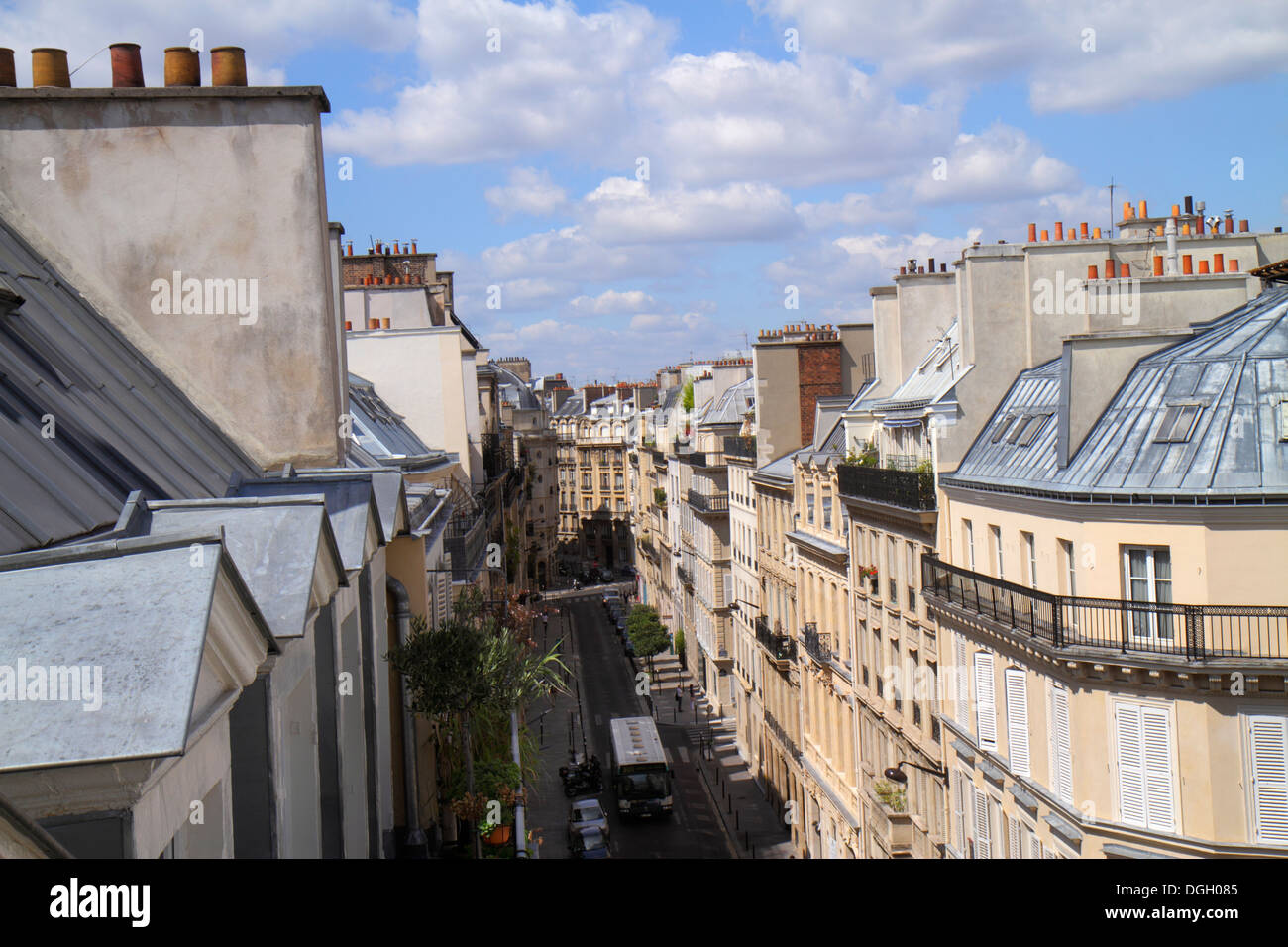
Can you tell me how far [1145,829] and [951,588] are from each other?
332 inches

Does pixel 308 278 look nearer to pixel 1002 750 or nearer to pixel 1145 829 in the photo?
pixel 1145 829

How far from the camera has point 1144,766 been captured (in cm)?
2047

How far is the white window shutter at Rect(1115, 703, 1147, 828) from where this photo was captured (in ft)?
67.3

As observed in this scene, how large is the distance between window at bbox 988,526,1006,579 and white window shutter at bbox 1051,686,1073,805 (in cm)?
382

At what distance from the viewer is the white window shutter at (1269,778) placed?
19.2 m

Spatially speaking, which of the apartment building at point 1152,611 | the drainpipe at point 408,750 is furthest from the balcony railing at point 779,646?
the drainpipe at point 408,750

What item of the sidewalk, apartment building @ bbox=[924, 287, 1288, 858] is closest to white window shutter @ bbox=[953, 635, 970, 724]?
apartment building @ bbox=[924, 287, 1288, 858]

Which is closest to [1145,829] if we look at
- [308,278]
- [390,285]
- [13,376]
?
[308,278]

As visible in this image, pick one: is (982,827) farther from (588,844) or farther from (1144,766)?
(588,844)

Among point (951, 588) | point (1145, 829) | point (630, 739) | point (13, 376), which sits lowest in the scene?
point (630, 739)

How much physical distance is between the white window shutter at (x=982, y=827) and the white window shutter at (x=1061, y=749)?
4.50 m

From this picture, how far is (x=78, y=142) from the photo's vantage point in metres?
11.6

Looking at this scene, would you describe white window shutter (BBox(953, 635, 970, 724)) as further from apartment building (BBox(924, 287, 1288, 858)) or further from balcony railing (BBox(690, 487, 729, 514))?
balcony railing (BBox(690, 487, 729, 514))
